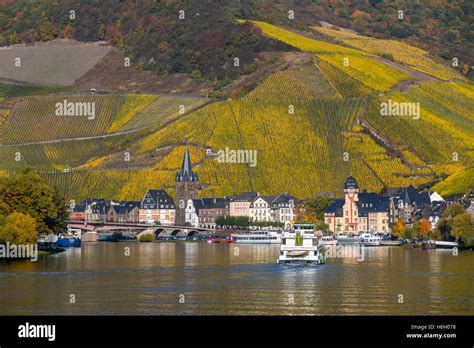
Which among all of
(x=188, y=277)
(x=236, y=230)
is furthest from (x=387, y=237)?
(x=188, y=277)

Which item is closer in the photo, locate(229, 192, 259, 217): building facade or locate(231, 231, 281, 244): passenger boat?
locate(231, 231, 281, 244): passenger boat

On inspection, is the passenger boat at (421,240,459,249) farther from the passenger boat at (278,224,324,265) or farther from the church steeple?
the church steeple

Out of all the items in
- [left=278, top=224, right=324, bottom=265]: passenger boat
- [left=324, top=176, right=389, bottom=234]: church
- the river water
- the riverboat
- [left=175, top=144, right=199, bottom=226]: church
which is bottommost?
the river water

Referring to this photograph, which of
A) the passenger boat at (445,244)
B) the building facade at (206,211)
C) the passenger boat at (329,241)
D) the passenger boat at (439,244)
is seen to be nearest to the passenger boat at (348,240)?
the passenger boat at (329,241)

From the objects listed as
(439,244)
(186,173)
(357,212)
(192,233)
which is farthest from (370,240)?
(186,173)

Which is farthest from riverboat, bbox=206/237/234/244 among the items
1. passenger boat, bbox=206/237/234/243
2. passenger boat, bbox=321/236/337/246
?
passenger boat, bbox=321/236/337/246

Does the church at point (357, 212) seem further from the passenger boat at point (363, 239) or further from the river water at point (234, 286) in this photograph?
the river water at point (234, 286)
